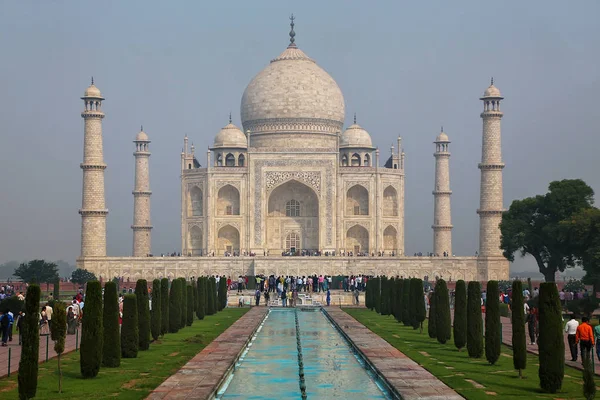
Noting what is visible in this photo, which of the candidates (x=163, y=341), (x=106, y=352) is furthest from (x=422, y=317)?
(x=106, y=352)

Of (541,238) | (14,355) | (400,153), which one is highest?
Answer: (400,153)

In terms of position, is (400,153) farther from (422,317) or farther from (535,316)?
(535,316)

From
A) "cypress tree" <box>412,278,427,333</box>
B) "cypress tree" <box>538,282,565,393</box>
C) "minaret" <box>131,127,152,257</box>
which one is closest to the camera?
"cypress tree" <box>538,282,565,393</box>

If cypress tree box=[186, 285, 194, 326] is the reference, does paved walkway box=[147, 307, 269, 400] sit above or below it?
below

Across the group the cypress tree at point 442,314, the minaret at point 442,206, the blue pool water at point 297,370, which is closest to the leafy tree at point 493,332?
the blue pool water at point 297,370

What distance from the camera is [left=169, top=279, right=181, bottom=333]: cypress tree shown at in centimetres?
2103

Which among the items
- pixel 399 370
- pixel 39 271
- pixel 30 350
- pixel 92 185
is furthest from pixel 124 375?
pixel 92 185

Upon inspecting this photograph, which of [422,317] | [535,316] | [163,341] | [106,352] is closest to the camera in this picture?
[106,352]

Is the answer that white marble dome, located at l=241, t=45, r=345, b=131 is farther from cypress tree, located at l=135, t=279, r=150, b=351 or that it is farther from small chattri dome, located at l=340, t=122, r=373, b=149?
cypress tree, located at l=135, t=279, r=150, b=351

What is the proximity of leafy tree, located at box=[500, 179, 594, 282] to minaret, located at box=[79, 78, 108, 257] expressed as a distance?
15463 millimetres

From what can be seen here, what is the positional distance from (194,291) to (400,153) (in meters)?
24.8

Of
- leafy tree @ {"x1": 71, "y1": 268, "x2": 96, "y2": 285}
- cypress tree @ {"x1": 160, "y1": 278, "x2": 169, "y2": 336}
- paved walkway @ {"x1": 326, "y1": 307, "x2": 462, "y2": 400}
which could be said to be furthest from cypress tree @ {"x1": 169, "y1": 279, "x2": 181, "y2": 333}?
leafy tree @ {"x1": 71, "y1": 268, "x2": 96, "y2": 285}

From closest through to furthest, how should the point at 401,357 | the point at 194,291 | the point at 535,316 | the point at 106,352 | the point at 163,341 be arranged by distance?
the point at 106,352
the point at 401,357
the point at 535,316
the point at 163,341
the point at 194,291

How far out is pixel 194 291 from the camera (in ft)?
82.4
